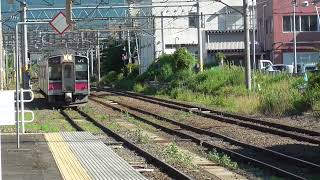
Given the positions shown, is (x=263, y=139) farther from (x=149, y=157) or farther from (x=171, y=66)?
(x=171, y=66)

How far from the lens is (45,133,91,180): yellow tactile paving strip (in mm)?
10217

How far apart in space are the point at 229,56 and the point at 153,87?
93.5ft

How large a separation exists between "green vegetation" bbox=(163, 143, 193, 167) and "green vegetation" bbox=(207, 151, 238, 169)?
1.64 ft

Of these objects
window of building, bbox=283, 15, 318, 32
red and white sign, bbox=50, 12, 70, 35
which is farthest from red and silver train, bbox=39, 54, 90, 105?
window of building, bbox=283, 15, 318, 32

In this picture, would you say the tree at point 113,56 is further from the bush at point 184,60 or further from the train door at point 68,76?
the train door at point 68,76

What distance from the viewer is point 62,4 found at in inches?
1607

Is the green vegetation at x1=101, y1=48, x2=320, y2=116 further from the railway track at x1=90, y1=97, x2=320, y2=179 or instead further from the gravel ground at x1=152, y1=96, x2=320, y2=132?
the railway track at x1=90, y1=97, x2=320, y2=179

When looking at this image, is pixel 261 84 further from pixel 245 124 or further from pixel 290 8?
pixel 290 8

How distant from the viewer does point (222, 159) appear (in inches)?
506

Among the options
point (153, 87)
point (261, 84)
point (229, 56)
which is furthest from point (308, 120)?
point (229, 56)

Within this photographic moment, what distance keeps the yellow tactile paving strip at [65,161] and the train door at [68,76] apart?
14.9 meters

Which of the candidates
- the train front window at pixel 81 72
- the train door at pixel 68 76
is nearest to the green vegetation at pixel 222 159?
the train door at pixel 68 76

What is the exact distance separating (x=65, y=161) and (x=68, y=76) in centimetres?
2003

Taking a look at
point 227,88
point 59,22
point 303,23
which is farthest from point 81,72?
point 303,23
